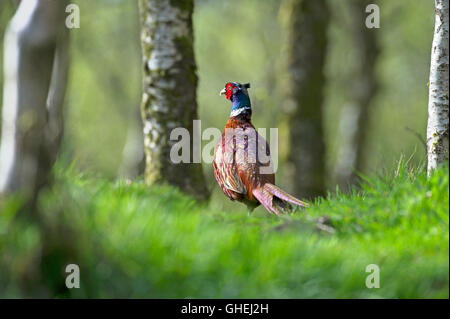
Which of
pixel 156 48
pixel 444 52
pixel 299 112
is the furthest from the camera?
pixel 299 112

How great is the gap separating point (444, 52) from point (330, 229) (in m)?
2.08

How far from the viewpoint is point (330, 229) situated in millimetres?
4086

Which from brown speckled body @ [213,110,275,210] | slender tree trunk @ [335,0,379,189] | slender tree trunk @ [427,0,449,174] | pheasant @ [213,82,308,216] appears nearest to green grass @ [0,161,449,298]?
slender tree trunk @ [427,0,449,174]

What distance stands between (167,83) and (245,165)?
58.3 inches

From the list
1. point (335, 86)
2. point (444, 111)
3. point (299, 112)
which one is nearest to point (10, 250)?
point (444, 111)

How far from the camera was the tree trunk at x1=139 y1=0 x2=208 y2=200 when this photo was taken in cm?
613

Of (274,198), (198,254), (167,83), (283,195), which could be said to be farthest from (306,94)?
(198,254)

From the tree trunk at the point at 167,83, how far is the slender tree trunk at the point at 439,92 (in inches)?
109

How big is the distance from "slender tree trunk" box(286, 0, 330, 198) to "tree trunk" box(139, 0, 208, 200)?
4.24 meters

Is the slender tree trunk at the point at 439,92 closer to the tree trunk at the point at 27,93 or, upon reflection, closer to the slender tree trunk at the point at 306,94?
the tree trunk at the point at 27,93

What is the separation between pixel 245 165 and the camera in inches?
217

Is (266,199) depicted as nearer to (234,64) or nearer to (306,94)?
(306,94)

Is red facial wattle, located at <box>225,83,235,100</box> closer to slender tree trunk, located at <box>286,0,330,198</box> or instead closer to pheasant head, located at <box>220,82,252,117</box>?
pheasant head, located at <box>220,82,252,117</box>

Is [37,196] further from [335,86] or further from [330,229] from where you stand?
[335,86]
